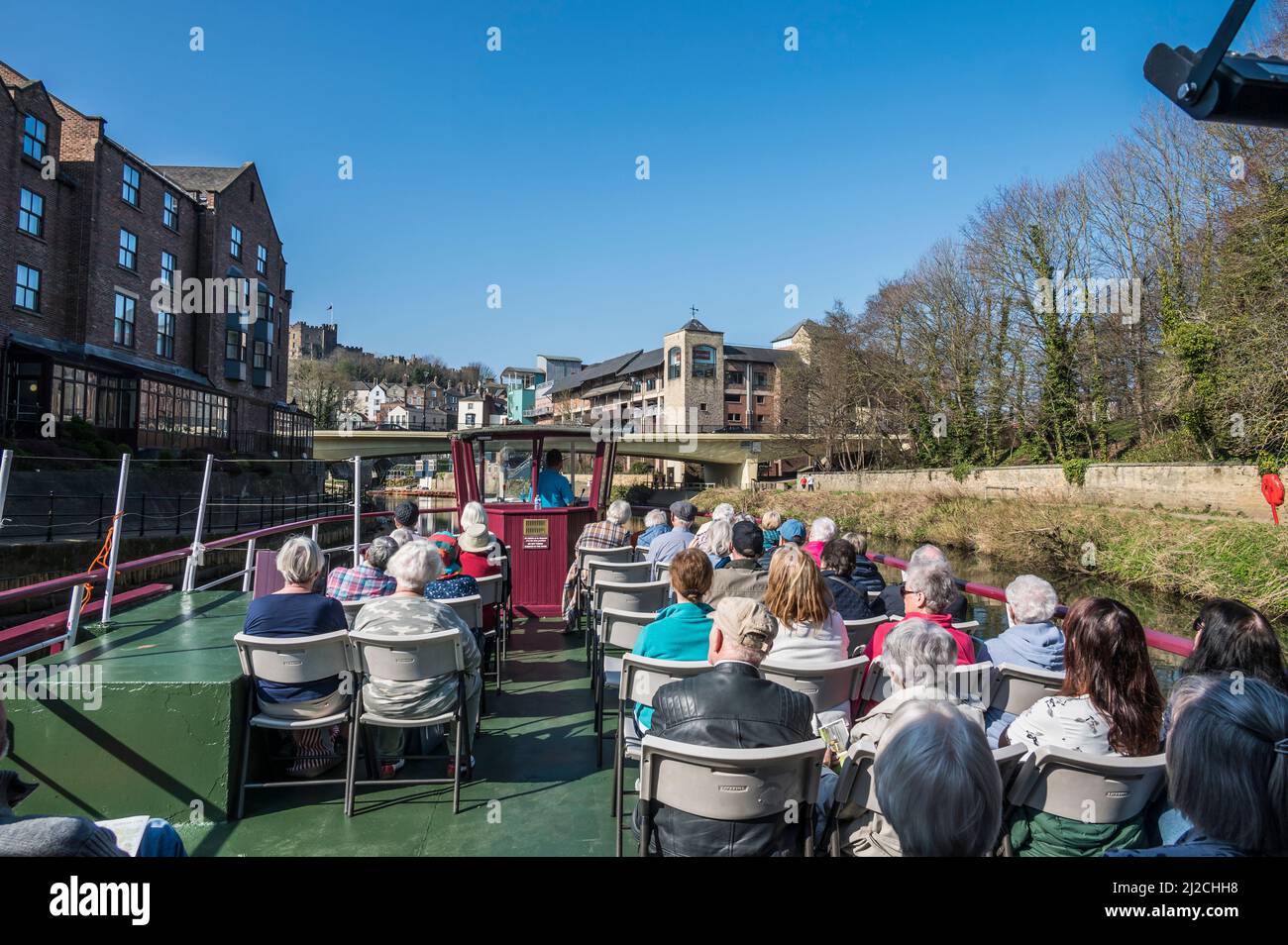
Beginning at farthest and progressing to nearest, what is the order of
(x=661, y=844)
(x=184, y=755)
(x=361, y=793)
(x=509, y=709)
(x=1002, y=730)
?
1. (x=509, y=709)
2. (x=361, y=793)
3. (x=184, y=755)
4. (x=1002, y=730)
5. (x=661, y=844)

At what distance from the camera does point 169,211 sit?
3197cm

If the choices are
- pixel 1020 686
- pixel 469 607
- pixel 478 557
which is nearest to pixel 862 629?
pixel 1020 686

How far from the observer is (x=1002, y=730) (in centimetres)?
321

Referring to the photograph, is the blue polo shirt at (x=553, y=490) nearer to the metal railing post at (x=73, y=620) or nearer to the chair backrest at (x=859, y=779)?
the metal railing post at (x=73, y=620)

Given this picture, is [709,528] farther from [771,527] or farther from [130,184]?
[130,184]

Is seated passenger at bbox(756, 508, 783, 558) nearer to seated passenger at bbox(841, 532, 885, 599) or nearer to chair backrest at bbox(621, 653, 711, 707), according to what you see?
seated passenger at bbox(841, 532, 885, 599)

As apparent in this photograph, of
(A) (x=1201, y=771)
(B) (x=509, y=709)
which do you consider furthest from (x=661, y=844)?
(B) (x=509, y=709)

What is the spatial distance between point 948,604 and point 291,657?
327 centimetres

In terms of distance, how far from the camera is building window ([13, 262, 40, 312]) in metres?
23.6

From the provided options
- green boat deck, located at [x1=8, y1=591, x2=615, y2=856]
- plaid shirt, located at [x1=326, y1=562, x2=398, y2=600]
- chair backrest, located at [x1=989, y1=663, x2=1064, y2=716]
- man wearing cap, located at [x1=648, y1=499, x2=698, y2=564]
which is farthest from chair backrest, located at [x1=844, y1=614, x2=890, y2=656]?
plaid shirt, located at [x1=326, y1=562, x2=398, y2=600]

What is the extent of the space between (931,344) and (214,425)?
3550 cm

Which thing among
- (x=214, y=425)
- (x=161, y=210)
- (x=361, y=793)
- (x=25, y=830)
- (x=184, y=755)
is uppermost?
(x=161, y=210)

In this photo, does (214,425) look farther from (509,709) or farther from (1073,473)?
(1073,473)

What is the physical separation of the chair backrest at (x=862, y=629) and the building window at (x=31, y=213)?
29758mm
